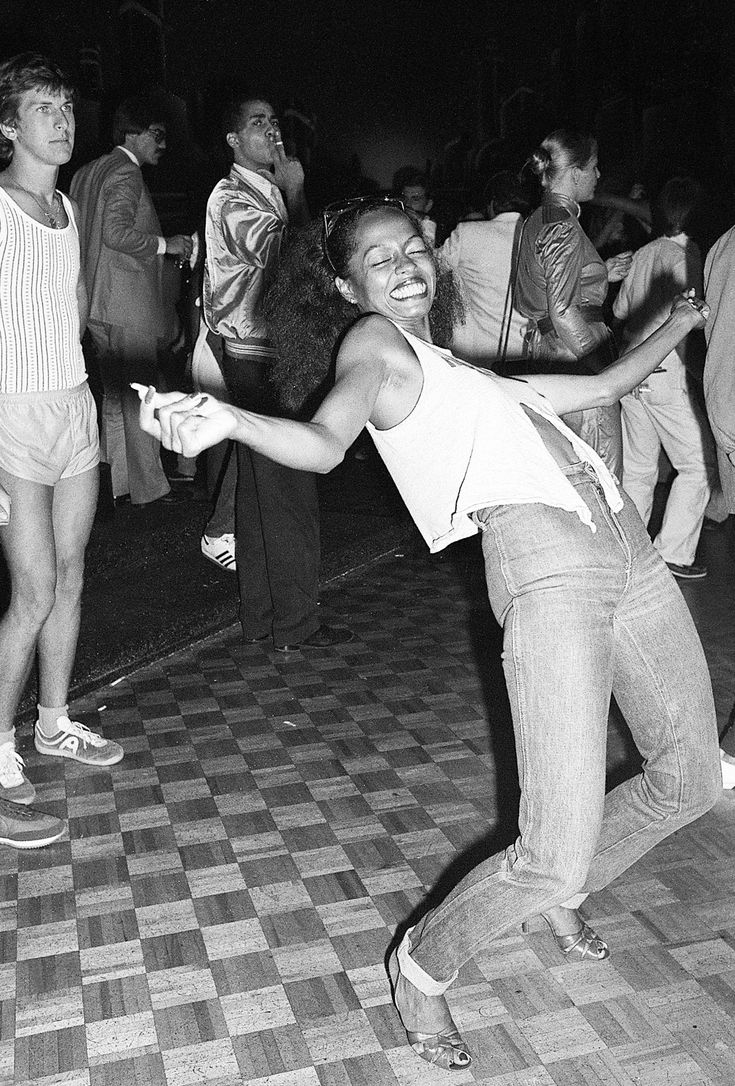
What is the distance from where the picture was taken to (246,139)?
3607mm

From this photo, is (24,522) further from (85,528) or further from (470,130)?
(470,130)

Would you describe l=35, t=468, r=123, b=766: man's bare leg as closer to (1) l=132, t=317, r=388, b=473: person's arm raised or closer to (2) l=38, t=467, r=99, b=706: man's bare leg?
(2) l=38, t=467, r=99, b=706: man's bare leg

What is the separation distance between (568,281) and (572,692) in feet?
6.65

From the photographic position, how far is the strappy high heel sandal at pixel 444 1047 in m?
1.79

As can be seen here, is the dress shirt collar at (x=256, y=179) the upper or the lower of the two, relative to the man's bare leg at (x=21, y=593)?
upper

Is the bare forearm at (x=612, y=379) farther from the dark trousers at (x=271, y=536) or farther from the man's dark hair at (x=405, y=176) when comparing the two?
the man's dark hair at (x=405, y=176)

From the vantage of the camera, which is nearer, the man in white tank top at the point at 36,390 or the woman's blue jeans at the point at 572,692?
the woman's blue jeans at the point at 572,692

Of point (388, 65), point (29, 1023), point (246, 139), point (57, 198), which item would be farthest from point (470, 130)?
point (29, 1023)

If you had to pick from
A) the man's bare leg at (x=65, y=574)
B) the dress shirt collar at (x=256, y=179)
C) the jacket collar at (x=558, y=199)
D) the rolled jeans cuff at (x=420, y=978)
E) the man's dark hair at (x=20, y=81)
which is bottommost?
the rolled jeans cuff at (x=420, y=978)

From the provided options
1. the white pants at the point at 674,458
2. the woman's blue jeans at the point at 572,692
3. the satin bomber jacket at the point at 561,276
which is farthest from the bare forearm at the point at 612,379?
the white pants at the point at 674,458

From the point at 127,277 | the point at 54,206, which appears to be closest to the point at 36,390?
the point at 54,206

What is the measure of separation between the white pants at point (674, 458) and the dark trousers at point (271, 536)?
147cm

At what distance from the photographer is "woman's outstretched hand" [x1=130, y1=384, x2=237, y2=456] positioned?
1295mm

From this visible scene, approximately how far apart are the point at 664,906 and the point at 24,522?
1.62 meters
